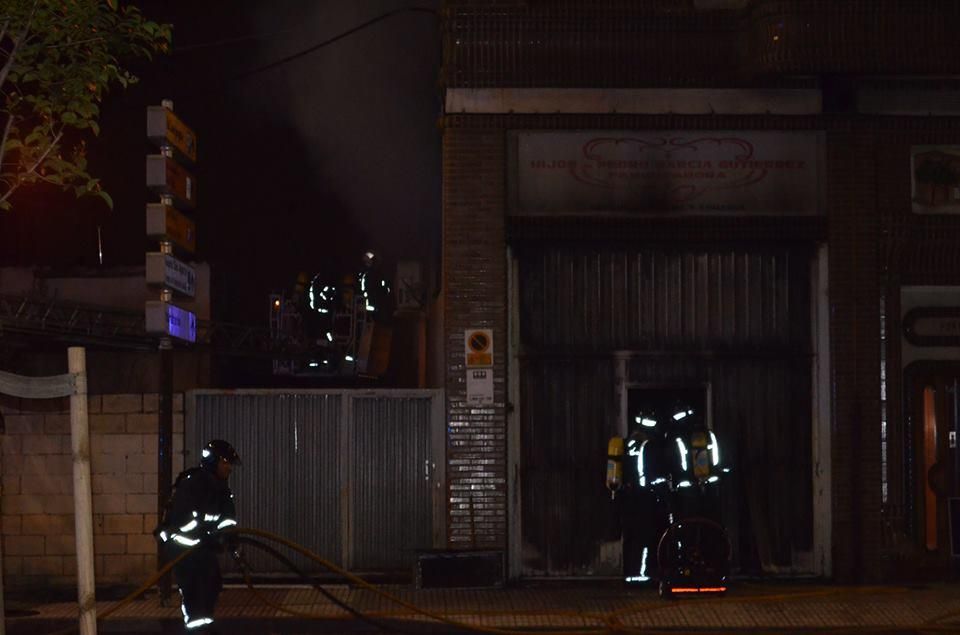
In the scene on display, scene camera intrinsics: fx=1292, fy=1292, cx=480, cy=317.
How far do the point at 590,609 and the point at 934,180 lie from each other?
527 cm

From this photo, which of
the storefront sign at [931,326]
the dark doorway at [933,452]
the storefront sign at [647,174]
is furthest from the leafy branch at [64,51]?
the dark doorway at [933,452]

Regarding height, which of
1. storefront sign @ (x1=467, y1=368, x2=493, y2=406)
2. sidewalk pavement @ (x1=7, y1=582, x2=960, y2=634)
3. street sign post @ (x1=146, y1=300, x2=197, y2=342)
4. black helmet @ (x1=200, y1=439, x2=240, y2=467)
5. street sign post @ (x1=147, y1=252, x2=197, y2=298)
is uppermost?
street sign post @ (x1=147, y1=252, x2=197, y2=298)

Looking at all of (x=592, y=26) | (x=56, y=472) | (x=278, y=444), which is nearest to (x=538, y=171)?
(x=592, y=26)

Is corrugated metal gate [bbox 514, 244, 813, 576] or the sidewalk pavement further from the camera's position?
corrugated metal gate [bbox 514, 244, 813, 576]

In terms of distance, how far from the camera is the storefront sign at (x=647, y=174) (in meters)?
12.1

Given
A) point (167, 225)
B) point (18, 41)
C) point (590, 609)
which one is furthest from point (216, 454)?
point (590, 609)

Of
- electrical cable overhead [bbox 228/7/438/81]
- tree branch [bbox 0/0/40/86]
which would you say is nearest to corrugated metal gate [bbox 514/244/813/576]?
electrical cable overhead [bbox 228/7/438/81]

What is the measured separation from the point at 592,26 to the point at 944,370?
470 centimetres

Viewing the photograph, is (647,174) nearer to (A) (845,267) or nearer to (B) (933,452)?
(A) (845,267)

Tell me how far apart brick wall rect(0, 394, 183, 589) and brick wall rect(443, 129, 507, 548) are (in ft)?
9.13

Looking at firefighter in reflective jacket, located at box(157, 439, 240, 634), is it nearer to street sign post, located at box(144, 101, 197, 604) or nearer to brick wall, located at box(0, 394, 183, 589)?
street sign post, located at box(144, 101, 197, 604)

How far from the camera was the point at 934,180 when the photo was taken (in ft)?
40.2

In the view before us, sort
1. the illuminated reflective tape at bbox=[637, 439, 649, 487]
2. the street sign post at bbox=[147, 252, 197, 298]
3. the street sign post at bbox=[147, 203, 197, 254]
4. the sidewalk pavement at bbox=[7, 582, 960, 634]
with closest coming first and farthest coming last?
1. the sidewalk pavement at bbox=[7, 582, 960, 634]
2. the street sign post at bbox=[147, 252, 197, 298]
3. the street sign post at bbox=[147, 203, 197, 254]
4. the illuminated reflective tape at bbox=[637, 439, 649, 487]

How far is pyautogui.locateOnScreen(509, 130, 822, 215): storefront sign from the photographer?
12.1 metres
